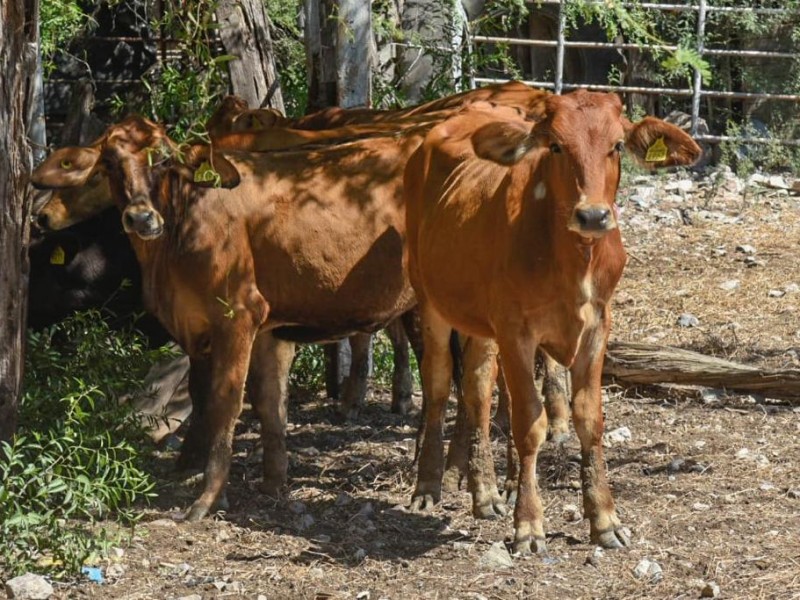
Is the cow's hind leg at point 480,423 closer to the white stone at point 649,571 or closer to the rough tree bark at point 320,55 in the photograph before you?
the white stone at point 649,571

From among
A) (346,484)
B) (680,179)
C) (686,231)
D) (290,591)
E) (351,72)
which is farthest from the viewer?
(680,179)

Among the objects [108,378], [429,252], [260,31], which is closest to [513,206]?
[429,252]

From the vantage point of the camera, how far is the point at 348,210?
812 cm

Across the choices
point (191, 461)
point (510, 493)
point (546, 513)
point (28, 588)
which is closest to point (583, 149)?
point (546, 513)

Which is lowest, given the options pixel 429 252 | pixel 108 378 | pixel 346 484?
pixel 346 484

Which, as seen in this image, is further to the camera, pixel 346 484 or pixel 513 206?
pixel 346 484

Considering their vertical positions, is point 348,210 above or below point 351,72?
below

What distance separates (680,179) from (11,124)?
11.9m

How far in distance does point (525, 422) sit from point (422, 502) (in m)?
1.06

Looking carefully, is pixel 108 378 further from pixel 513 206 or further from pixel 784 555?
pixel 784 555

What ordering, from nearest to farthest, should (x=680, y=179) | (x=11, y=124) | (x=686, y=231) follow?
(x=11, y=124)
(x=686, y=231)
(x=680, y=179)

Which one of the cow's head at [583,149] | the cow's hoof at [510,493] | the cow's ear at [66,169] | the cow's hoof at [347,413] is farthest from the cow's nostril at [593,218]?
the cow's hoof at [347,413]

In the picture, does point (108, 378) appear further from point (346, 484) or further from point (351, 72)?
point (351, 72)

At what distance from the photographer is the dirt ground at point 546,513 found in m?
6.23
